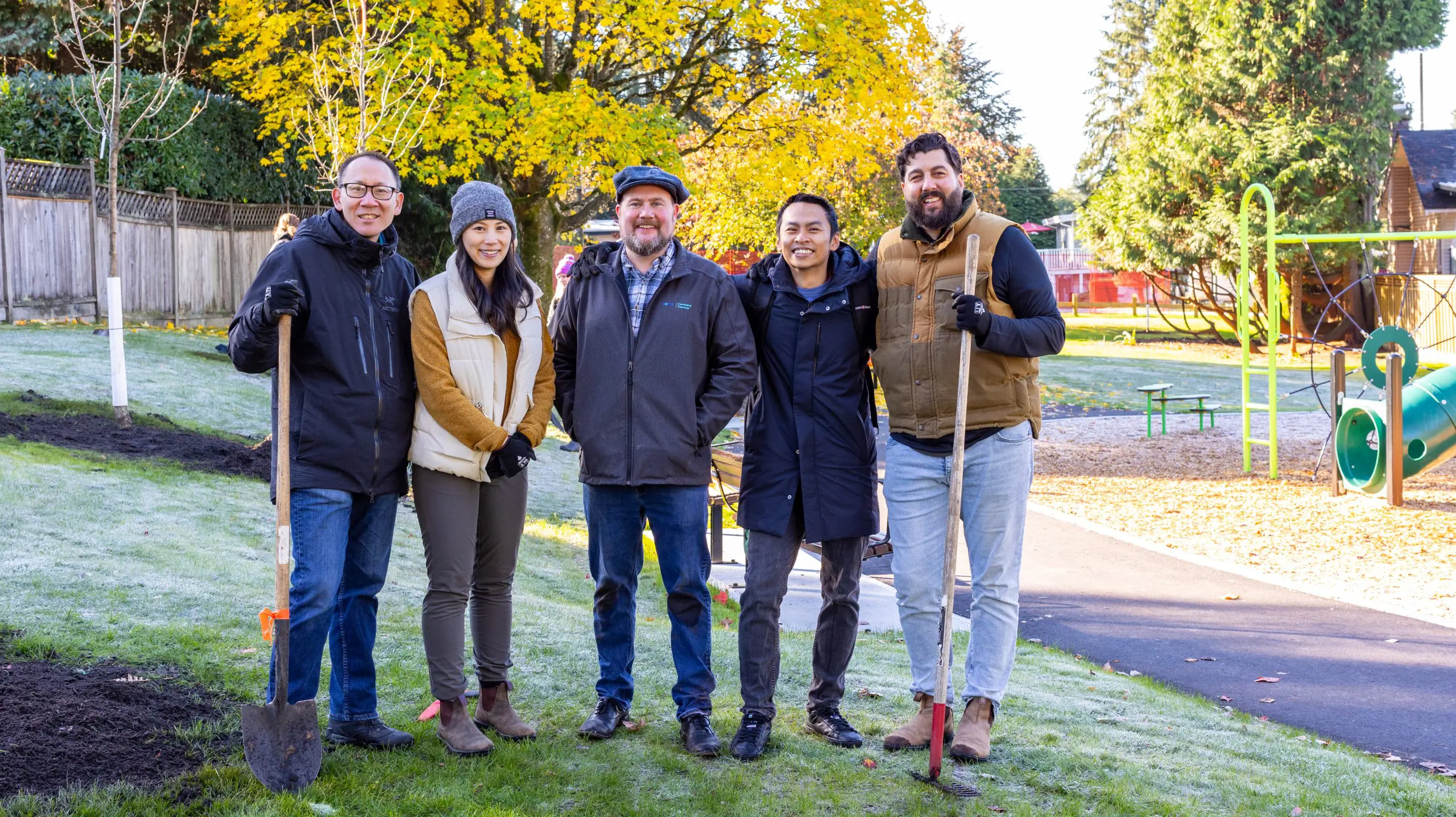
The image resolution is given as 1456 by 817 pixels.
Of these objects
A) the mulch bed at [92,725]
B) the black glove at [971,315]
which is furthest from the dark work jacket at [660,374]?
the mulch bed at [92,725]

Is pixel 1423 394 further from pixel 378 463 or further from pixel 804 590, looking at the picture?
pixel 378 463

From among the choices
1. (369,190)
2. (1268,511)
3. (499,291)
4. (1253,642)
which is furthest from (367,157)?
(1268,511)

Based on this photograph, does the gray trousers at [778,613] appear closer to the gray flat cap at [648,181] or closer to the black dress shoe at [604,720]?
the black dress shoe at [604,720]

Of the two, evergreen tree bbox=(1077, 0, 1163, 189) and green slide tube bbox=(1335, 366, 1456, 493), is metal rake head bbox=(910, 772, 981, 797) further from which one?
evergreen tree bbox=(1077, 0, 1163, 189)

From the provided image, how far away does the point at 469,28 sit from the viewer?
16.6 m

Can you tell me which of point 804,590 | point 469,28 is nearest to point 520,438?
point 804,590

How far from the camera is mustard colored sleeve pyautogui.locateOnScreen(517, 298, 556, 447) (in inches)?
169

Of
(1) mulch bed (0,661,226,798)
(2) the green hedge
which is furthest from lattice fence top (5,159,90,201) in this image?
(1) mulch bed (0,661,226,798)

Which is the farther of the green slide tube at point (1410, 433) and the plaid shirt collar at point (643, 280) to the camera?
the green slide tube at point (1410, 433)

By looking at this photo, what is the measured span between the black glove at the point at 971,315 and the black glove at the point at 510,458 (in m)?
1.46

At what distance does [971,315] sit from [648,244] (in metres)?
1.13

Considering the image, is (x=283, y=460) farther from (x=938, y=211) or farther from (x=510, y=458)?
(x=938, y=211)

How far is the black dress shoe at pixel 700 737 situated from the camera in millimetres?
4262

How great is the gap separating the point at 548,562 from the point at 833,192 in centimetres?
2212
